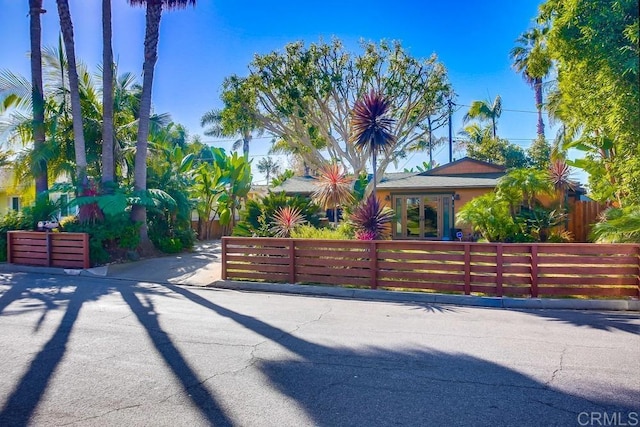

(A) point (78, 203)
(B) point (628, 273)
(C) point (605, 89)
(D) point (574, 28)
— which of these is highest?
(D) point (574, 28)

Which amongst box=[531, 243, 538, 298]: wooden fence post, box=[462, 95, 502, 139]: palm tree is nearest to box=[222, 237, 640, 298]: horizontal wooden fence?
box=[531, 243, 538, 298]: wooden fence post

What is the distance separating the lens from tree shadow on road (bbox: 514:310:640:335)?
6121 mm

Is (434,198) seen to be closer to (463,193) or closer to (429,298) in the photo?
(463,193)

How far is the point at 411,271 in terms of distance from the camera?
8750mm

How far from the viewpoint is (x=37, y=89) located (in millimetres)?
14859

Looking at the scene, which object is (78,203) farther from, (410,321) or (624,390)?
(624,390)

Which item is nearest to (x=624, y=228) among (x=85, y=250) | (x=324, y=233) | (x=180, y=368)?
(x=324, y=233)

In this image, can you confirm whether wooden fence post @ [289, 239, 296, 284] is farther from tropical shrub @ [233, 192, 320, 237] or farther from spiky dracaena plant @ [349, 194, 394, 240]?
tropical shrub @ [233, 192, 320, 237]

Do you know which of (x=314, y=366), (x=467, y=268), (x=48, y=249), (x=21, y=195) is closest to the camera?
(x=314, y=366)

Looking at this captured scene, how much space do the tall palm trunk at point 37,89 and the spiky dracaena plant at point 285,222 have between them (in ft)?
28.2

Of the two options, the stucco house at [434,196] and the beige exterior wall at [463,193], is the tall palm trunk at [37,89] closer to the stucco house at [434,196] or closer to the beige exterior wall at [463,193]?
the stucco house at [434,196]

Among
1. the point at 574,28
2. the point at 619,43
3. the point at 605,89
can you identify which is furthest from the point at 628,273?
the point at 574,28

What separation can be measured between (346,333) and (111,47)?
13313 mm

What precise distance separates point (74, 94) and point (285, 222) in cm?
803
